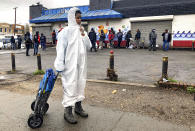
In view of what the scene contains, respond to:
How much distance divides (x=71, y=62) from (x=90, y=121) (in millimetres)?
1144

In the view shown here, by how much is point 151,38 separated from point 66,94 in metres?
14.3

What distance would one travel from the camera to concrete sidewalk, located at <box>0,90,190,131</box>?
10.6 ft

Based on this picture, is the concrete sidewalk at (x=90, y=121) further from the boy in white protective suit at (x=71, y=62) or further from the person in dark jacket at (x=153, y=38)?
the person in dark jacket at (x=153, y=38)

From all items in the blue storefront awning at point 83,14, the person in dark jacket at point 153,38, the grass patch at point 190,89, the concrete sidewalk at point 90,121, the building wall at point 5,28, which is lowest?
the concrete sidewalk at point 90,121

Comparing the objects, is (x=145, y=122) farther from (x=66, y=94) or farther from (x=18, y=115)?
(x=18, y=115)

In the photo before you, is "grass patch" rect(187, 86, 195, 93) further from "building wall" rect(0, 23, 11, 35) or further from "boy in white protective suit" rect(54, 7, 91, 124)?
"building wall" rect(0, 23, 11, 35)

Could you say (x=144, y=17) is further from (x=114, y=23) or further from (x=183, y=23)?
(x=183, y=23)

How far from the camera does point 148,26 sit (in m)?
19.9

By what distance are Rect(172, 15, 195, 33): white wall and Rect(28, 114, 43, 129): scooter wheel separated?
18026 mm

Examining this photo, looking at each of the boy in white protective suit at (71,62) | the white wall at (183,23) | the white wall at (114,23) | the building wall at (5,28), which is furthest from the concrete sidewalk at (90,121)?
the building wall at (5,28)

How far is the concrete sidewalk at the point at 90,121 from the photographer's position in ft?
10.6

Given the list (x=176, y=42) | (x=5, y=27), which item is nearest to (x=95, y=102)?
(x=176, y=42)

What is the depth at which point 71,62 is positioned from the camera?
11.4 ft

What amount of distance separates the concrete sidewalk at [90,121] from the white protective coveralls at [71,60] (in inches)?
16.6
